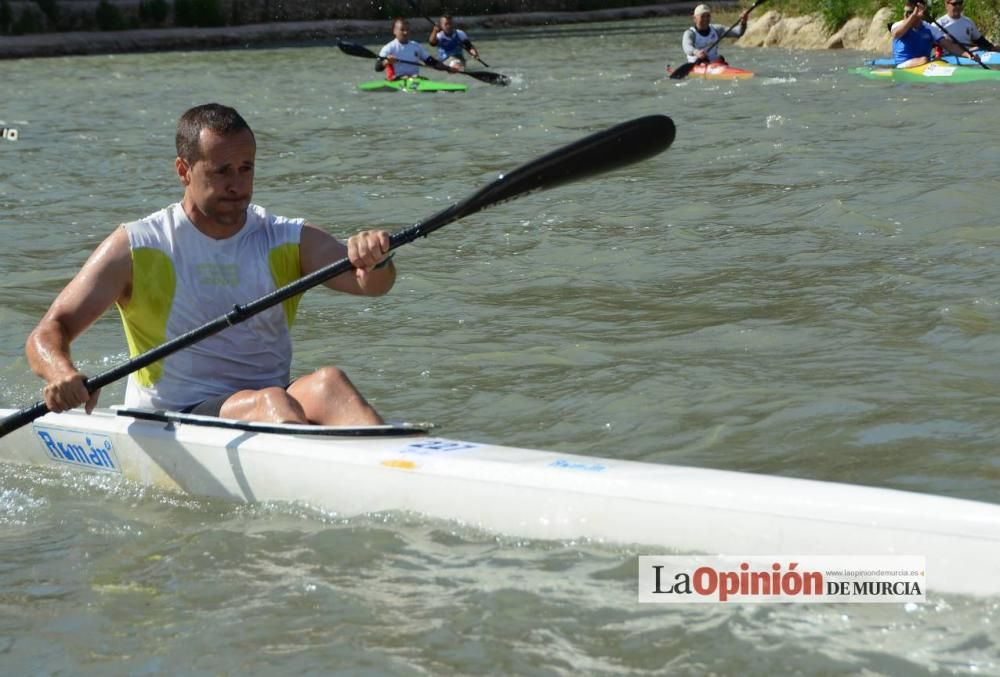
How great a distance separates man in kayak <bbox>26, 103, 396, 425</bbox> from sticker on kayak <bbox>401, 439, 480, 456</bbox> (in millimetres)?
200

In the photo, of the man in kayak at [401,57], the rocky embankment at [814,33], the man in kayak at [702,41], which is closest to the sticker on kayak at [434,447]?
the man in kayak at [702,41]

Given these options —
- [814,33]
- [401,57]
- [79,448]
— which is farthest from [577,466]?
[814,33]

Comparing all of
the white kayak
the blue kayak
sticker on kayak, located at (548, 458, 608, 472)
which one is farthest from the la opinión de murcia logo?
the blue kayak

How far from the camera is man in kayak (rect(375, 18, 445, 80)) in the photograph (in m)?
19.4

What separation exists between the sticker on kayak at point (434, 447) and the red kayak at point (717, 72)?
577 inches

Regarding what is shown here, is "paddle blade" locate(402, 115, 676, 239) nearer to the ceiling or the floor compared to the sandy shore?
nearer to the ceiling

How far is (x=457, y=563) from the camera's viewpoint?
3910mm

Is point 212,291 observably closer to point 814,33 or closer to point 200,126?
point 200,126


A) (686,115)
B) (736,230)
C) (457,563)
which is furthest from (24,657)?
(686,115)

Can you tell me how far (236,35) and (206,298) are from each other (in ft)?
92.7

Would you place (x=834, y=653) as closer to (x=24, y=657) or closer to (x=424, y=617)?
(x=424, y=617)

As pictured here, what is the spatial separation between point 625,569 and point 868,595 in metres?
0.60

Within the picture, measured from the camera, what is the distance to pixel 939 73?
16344 millimetres

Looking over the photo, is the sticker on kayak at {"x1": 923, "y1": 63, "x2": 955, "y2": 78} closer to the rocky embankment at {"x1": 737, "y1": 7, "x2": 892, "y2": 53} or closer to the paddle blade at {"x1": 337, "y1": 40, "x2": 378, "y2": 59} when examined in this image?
the rocky embankment at {"x1": 737, "y1": 7, "x2": 892, "y2": 53}
